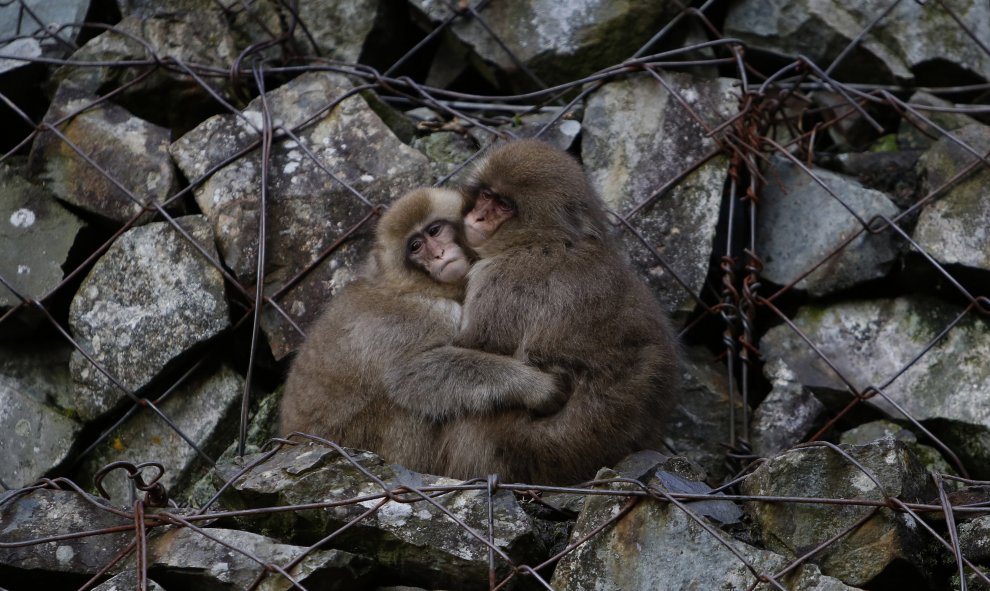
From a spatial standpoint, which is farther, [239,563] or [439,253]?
[439,253]

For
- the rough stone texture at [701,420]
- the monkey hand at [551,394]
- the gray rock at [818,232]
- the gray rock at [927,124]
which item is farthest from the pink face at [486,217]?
the gray rock at [927,124]

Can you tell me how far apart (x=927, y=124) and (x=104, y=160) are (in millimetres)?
4013

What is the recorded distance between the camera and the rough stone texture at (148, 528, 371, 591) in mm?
4035

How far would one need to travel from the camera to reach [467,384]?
16.0 feet

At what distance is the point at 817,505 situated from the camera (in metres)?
4.04

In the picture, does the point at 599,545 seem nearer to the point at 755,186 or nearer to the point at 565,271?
the point at 565,271

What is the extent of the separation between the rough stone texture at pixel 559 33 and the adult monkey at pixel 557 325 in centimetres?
Answer: 139

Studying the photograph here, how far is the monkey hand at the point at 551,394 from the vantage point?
482 centimetres

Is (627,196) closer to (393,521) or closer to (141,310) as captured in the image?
(141,310)

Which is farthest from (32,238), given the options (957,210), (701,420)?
(957,210)

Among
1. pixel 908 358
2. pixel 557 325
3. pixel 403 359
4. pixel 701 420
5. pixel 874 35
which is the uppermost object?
pixel 874 35

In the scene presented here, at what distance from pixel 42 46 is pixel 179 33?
732mm

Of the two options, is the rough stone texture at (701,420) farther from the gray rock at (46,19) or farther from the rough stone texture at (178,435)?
the gray rock at (46,19)

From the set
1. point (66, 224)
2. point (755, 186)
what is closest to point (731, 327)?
point (755, 186)
